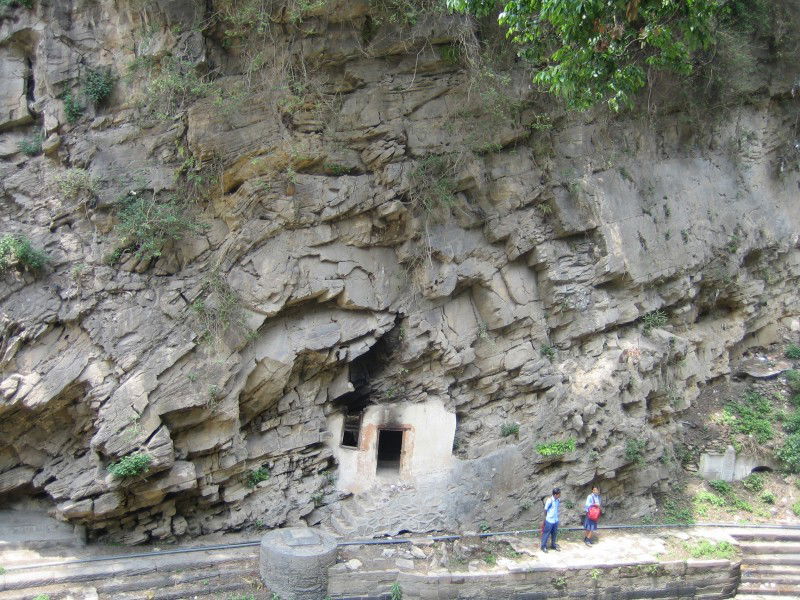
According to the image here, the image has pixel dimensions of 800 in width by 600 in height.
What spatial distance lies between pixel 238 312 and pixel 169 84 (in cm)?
344

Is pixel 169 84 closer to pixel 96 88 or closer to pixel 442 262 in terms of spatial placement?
pixel 96 88

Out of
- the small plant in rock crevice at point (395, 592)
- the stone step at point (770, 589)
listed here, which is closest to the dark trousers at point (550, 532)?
the small plant in rock crevice at point (395, 592)

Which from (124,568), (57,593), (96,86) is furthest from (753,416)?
(96,86)

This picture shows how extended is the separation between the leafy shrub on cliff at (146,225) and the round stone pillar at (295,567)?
14.5ft

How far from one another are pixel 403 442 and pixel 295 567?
301cm

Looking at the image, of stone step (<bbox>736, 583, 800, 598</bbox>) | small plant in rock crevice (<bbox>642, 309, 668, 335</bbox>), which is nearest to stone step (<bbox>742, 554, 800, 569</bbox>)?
stone step (<bbox>736, 583, 800, 598</bbox>)

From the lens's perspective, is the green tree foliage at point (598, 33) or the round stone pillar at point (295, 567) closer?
the green tree foliage at point (598, 33)

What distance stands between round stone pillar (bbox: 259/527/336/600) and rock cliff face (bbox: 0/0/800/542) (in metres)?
1.41

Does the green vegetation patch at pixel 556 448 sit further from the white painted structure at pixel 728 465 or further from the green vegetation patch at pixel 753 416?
the green vegetation patch at pixel 753 416

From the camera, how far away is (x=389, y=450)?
39.7ft

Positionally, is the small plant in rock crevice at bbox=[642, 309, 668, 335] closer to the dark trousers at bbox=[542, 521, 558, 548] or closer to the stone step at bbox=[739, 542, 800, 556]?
the stone step at bbox=[739, 542, 800, 556]

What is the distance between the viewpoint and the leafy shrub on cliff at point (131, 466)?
8.72 metres

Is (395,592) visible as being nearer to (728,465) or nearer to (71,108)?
(728,465)

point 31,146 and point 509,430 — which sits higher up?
point 31,146
